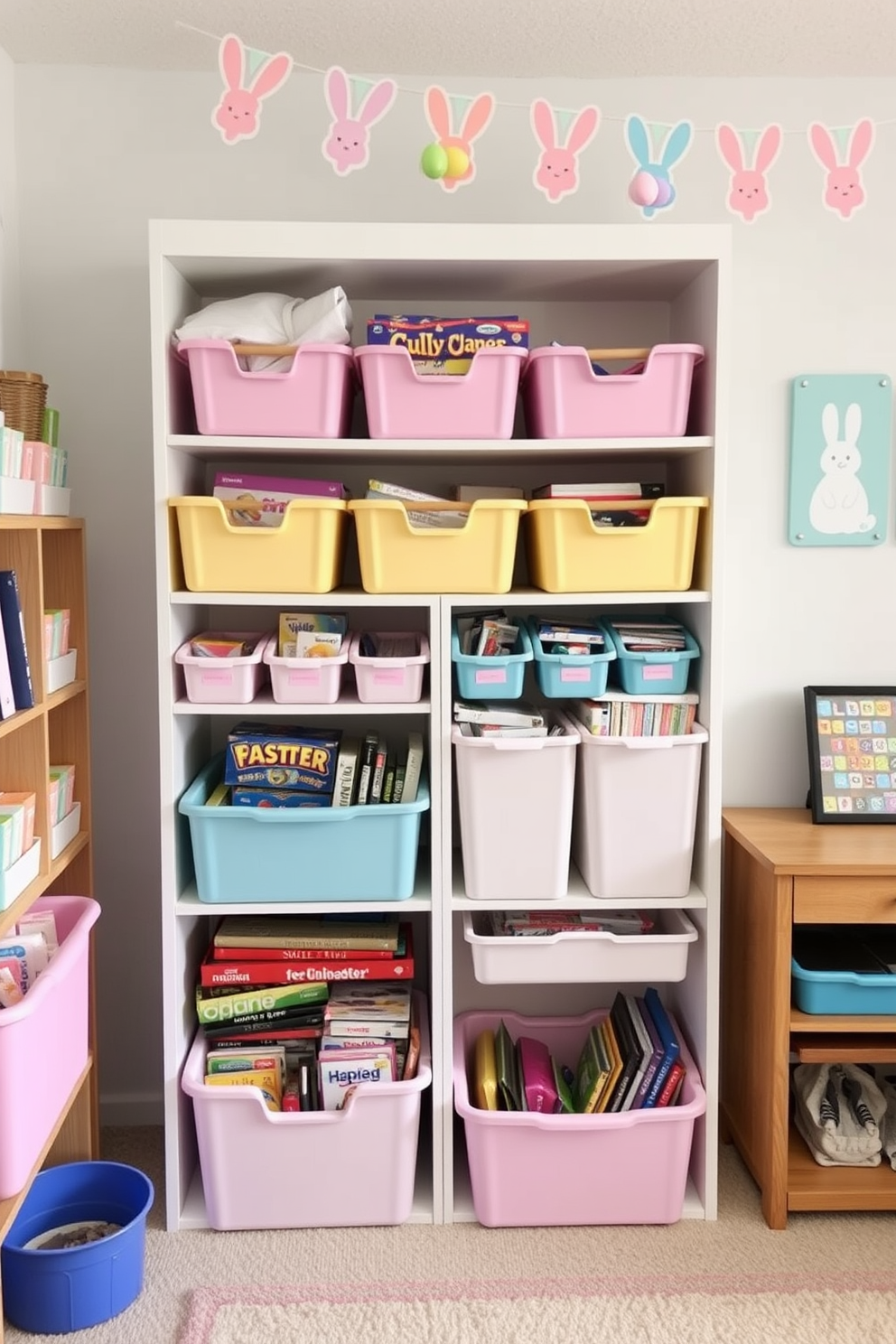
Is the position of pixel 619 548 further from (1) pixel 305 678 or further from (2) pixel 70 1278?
(2) pixel 70 1278

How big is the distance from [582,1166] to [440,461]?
1440 mm

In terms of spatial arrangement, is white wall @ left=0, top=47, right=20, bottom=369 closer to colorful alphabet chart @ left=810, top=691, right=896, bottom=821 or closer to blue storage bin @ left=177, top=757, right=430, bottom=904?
blue storage bin @ left=177, top=757, right=430, bottom=904

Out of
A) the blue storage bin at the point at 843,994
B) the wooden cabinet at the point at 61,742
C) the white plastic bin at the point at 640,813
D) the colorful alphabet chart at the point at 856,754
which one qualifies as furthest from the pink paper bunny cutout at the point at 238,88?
the blue storage bin at the point at 843,994

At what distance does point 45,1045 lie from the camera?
1.85m

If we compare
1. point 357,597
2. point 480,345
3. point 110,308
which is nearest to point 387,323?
point 480,345

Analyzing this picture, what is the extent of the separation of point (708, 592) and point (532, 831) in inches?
22.2

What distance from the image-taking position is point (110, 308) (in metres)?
2.45

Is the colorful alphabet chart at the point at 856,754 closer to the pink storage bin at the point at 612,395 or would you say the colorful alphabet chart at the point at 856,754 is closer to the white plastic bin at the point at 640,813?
the white plastic bin at the point at 640,813

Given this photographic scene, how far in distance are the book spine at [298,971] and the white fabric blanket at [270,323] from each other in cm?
114

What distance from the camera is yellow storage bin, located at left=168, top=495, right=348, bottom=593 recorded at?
2.11m

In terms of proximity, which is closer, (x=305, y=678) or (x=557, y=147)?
(x=557, y=147)

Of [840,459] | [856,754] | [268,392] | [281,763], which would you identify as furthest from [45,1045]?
[840,459]

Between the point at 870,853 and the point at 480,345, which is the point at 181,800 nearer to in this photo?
the point at 480,345

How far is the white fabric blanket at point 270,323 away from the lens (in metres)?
2.12
